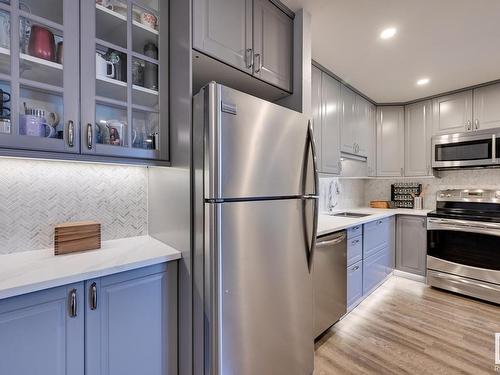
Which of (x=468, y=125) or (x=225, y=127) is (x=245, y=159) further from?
(x=468, y=125)

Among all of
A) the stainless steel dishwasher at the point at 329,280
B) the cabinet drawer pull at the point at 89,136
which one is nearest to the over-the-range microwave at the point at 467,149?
the stainless steel dishwasher at the point at 329,280

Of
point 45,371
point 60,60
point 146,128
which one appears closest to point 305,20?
point 146,128

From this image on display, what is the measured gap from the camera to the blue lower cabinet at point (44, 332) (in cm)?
86

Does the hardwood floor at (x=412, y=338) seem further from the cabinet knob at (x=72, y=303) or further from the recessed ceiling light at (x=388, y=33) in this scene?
the recessed ceiling light at (x=388, y=33)

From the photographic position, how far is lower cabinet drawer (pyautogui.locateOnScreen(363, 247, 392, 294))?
8.43 ft

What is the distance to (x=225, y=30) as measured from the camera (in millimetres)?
1379

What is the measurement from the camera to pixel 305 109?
1793 millimetres

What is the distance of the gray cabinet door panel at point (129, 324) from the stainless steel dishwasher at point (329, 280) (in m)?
1.08

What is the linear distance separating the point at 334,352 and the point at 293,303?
789mm

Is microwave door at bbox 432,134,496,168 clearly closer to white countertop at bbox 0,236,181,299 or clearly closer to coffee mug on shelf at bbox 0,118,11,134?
white countertop at bbox 0,236,181,299

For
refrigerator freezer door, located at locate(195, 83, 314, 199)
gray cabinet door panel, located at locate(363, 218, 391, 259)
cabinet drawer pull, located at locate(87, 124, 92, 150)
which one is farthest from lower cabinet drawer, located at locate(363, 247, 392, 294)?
cabinet drawer pull, located at locate(87, 124, 92, 150)

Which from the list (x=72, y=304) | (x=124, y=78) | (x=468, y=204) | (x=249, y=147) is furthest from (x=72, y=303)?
(x=468, y=204)

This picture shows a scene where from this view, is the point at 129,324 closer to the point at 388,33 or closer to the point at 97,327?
the point at 97,327

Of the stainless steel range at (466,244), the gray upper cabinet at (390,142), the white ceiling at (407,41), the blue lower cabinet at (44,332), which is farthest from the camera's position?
the gray upper cabinet at (390,142)
